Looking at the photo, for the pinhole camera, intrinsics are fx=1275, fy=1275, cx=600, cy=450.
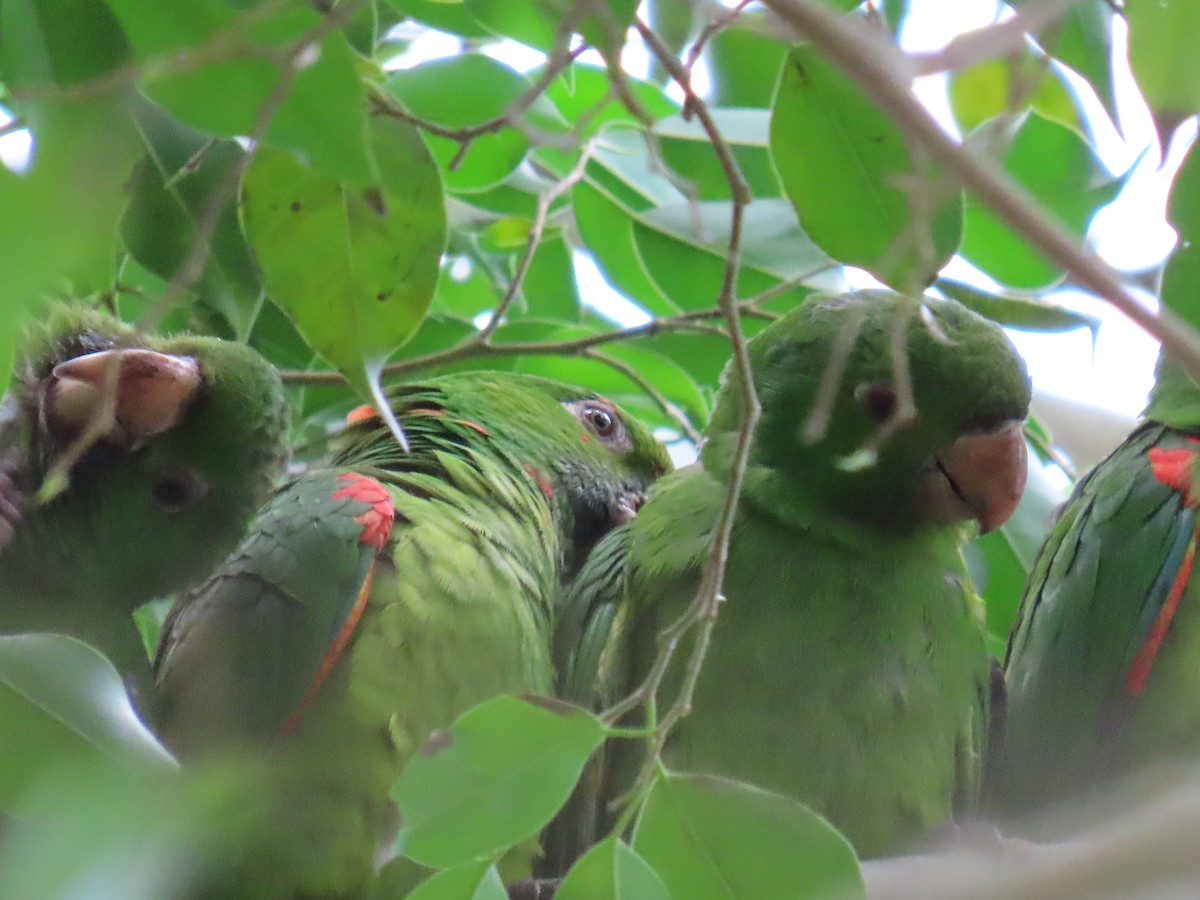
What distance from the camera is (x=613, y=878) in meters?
0.72

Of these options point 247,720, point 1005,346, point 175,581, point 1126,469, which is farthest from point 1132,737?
point 175,581

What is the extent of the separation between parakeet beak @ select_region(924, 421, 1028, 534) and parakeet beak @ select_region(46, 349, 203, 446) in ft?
2.56

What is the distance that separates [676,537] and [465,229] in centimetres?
51

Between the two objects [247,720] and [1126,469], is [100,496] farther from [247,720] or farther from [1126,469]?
[1126,469]

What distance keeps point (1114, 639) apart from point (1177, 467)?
214 mm

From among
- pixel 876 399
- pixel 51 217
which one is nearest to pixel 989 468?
pixel 876 399

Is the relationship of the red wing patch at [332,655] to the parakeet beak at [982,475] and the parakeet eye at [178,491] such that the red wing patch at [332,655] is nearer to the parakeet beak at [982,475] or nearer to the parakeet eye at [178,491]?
the parakeet eye at [178,491]

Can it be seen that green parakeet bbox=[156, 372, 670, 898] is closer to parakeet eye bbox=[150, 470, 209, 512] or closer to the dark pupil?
parakeet eye bbox=[150, 470, 209, 512]

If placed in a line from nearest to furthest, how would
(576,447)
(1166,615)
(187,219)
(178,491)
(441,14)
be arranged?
(187,219) → (441,14) → (178,491) → (1166,615) → (576,447)

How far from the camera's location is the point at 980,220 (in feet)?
4.33

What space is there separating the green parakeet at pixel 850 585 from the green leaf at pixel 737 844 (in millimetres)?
577

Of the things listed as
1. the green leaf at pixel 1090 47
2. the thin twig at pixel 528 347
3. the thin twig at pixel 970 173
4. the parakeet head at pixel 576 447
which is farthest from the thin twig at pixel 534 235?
the thin twig at pixel 970 173

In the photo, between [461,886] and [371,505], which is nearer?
[461,886]

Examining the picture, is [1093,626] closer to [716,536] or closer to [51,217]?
[716,536]
